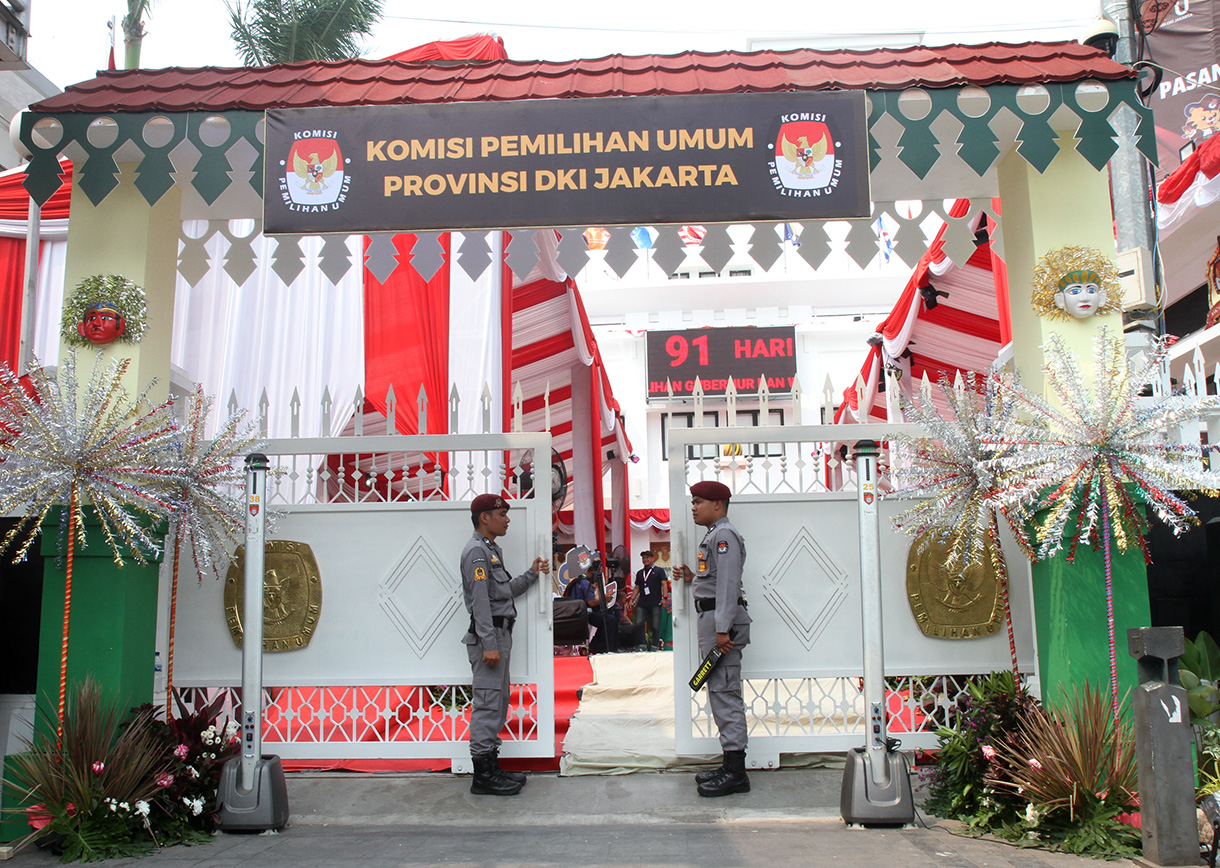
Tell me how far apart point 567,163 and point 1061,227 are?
2.63 m

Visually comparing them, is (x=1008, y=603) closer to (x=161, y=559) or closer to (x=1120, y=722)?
(x=1120, y=722)

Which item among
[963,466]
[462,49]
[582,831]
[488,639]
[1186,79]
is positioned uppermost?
[1186,79]

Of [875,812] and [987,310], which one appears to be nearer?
[875,812]

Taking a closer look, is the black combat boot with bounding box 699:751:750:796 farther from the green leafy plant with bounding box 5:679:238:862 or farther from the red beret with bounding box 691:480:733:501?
the green leafy plant with bounding box 5:679:238:862

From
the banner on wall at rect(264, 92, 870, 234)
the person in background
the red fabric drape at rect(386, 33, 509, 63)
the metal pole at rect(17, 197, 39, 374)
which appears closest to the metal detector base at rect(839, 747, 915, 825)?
the banner on wall at rect(264, 92, 870, 234)

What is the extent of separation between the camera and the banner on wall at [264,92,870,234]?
4.62m

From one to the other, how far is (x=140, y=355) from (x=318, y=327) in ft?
10.9

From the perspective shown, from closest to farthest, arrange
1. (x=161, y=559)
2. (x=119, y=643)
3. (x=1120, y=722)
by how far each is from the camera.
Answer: (x=1120, y=722) < (x=119, y=643) < (x=161, y=559)

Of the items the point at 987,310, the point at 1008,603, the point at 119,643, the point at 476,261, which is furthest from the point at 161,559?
the point at 987,310

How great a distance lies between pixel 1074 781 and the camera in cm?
394

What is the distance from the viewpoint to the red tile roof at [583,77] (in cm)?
476

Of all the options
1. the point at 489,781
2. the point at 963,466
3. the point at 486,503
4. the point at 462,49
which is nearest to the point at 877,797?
the point at 963,466

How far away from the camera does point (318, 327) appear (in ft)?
27.1

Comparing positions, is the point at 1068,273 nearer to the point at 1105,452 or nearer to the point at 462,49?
the point at 1105,452
